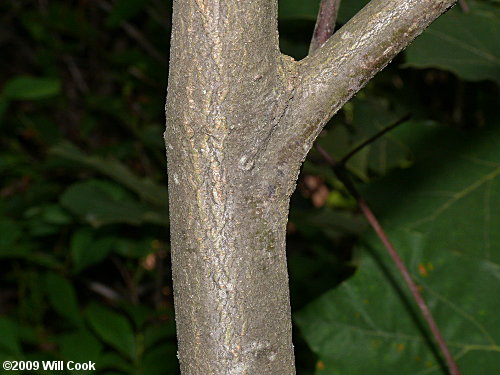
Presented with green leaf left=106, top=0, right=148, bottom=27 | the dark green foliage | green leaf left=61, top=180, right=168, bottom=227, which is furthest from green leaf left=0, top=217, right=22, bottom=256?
green leaf left=106, top=0, right=148, bottom=27

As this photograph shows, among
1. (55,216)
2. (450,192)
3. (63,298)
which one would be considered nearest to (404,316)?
(450,192)

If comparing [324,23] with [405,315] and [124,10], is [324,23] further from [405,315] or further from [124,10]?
[124,10]

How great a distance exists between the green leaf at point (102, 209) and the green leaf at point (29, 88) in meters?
0.25

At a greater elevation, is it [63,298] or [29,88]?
[29,88]

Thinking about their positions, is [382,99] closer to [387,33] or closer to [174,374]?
[174,374]

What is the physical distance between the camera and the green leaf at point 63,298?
1213 mm

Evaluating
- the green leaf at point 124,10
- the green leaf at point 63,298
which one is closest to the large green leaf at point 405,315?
the green leaf at point 63,298

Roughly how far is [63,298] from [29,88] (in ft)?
1.48

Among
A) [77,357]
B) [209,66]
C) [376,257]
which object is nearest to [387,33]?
[209,66]

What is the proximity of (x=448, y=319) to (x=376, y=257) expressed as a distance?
0.35ft

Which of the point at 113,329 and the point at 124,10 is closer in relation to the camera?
the point at 113,329

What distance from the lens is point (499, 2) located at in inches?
37.1

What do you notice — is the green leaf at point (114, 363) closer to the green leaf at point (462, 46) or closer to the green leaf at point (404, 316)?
the green leaf at point (404, 316)

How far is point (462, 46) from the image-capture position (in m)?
0.81
